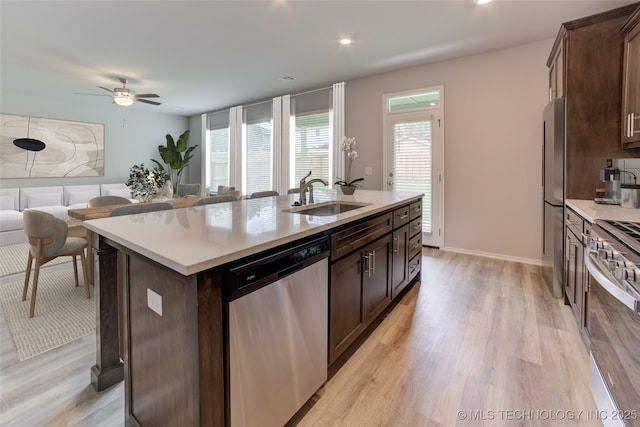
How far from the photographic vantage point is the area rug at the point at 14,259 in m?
3.62

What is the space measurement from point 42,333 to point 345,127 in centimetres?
461

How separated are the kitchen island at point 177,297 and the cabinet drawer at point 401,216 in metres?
0.75

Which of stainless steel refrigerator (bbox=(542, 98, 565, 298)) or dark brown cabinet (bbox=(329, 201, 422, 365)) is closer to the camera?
dark brown cabinet (bbox=(329, 201, 422, 365))

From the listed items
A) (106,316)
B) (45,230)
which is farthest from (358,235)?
(45,230)

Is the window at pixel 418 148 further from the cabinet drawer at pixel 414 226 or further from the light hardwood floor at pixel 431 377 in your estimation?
the light hardwood floor at pixel 431 377

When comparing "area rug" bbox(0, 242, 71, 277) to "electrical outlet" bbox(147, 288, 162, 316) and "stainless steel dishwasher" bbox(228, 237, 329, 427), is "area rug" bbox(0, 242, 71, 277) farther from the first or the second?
"stainless steel dishwasher" bbox(228, 237, 329, 427)

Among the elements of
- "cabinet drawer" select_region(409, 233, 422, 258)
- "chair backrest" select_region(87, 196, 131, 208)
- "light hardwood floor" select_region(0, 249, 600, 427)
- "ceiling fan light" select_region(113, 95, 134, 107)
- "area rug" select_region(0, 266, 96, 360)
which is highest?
"ceiling fan light" select_region(113, 95, 134, 107)

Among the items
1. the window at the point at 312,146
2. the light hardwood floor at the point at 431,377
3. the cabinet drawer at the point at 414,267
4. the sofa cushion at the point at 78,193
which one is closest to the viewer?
the light hardwood floor at the point at 431,377

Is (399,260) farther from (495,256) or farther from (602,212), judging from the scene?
(495,256)

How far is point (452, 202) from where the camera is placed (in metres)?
4.33

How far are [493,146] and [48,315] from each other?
16.8ft

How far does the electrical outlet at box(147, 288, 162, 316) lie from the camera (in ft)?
3.61

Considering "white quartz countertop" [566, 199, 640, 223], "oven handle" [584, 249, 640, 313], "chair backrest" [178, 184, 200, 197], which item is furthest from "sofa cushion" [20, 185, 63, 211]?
"white quartz countertop" [566, 199, 640, 223]

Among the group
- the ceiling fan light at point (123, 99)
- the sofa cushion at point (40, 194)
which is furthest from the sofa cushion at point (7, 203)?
the ceiling fan light at point (123, 99)
